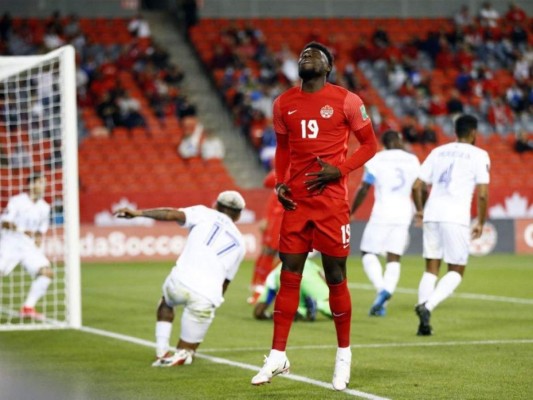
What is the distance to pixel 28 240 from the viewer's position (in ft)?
45.7

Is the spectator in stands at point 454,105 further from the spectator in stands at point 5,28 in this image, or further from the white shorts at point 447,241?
the white shorts at point 447,241

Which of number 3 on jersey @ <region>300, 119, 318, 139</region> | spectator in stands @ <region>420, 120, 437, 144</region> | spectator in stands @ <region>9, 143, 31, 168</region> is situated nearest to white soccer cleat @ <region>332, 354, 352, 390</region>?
number 3 on jersey @ <region>300, 119, 318, 139</region>

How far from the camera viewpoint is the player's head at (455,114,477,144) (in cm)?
1147

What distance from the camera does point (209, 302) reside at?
962 centimetres

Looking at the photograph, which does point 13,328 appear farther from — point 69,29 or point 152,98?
point 69,29

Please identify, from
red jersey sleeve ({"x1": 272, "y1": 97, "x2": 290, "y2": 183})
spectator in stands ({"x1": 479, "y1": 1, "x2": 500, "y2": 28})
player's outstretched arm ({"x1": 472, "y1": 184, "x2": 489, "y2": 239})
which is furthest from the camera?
spectator in stands ({"x1": 479, "y1": 1, "x2": 500, "y2": 28})

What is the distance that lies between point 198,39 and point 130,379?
2647 cm

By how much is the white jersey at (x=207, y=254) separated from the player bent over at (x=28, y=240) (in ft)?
14.7

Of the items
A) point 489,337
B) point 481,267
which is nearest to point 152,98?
point 481,267

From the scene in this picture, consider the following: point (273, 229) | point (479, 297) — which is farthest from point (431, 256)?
point (479, 297)

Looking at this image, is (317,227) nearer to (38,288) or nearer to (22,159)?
(38,288)

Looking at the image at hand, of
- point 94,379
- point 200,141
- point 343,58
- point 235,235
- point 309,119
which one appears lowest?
point 94,379

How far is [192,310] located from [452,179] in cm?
342

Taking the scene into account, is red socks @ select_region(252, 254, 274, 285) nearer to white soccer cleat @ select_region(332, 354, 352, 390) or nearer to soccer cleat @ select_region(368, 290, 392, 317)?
soccer cleat @ select_region(368, 290, 392, 317)
